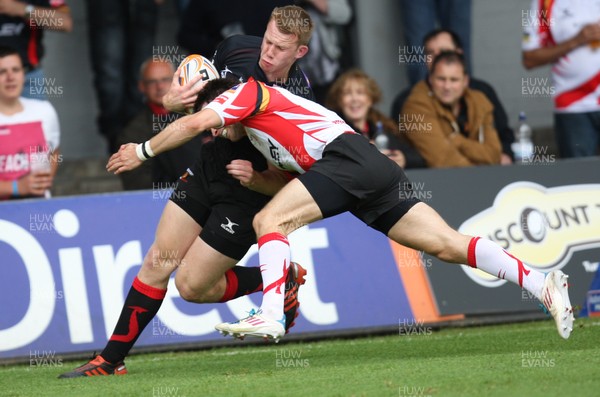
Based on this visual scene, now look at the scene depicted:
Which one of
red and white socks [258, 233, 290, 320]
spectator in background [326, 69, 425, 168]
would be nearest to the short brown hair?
red and white socks [258, 233, 290, 320]

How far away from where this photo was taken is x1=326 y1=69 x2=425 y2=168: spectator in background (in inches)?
424

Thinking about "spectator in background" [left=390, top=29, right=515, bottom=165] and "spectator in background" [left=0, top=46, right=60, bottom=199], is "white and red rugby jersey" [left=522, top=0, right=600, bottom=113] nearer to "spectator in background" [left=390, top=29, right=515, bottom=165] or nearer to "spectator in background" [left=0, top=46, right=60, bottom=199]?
"spectator in background" [left=390, top=29, right=515, bottom=165]

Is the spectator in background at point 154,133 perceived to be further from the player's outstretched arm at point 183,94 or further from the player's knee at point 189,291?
the player's outstretched arm at point 183,94

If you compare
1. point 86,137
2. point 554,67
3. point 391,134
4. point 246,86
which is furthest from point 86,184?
point 246,86

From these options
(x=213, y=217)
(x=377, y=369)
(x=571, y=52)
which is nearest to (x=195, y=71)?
(x=213, y=217)

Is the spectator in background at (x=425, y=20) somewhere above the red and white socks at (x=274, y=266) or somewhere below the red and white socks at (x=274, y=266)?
above

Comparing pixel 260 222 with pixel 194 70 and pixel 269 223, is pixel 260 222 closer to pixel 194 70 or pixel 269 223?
pixel 269 223

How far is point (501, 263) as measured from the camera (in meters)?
7.36

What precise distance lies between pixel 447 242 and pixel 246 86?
1509 millimetres

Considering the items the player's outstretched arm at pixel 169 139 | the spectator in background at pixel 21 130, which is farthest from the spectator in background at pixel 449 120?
the player's outstretched arm at pixel 169 139

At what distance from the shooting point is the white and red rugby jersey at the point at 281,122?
696 cm

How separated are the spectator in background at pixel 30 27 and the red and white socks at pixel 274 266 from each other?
4.72 meters

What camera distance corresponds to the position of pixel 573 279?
979 centimetres

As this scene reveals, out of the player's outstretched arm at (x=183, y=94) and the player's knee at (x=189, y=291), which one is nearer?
the player's outstretched arm at (x=183, y=94)
